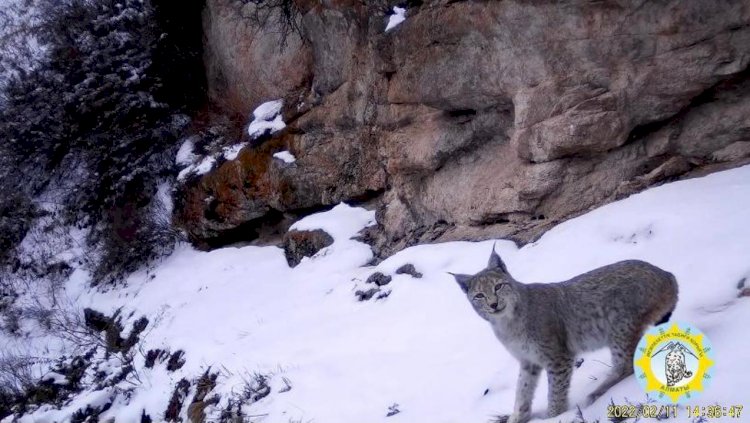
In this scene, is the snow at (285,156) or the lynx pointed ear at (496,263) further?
the snow at (285,156)

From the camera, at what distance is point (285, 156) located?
40.4 feet

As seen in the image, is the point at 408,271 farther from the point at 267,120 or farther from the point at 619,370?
the point at 267,120

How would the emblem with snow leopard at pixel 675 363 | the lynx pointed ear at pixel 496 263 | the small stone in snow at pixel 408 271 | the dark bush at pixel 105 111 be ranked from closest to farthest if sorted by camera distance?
the emblem with snow leopard at pixel 675 363 < the lynx pointed ear at pixel 496 263 < the small stone in snow at pixel 408 271 < the dark bush at pixel 105 111

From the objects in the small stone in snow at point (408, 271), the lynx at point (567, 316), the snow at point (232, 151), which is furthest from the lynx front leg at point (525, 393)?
the snow at point (232, 151)

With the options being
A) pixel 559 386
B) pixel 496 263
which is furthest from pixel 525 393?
pixel 496 263

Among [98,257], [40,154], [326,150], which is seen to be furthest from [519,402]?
[40,154]

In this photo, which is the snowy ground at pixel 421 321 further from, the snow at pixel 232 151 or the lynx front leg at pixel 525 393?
the snow at pixel 232 151

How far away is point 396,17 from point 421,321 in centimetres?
475

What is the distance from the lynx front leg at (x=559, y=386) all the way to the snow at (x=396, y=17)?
6472mm

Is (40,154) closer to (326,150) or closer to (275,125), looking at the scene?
(275,125)

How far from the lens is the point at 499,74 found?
8.76 metres

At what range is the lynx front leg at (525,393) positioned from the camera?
4812 mm

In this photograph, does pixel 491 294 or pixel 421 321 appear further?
pixel 421 321

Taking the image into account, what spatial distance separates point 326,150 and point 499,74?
4063 millimetres
